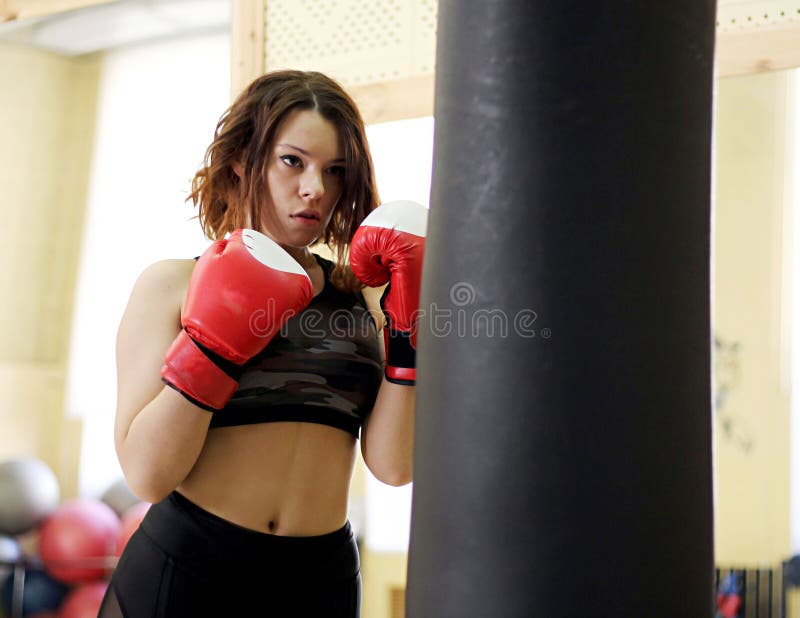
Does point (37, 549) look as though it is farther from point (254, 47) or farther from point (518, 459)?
point (518, 459)

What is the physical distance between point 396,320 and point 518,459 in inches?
25.2

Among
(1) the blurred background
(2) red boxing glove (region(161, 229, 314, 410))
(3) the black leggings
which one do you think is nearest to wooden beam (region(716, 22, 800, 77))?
(1) the blurred background

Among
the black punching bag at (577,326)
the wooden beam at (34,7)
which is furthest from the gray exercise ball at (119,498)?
the black punching bag at (577,326)

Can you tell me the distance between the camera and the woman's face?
131 centimetres

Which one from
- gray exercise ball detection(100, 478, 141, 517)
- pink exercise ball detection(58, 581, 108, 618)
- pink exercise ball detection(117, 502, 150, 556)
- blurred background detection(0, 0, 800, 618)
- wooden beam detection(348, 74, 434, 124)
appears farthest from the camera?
gray exercise ball detection(100, 478, 141, 517)

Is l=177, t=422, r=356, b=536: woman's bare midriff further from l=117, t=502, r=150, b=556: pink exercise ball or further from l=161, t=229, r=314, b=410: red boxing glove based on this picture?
l=117, t=502, r=150, b=556: pink exercise ball

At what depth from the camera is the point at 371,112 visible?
10.5 feet

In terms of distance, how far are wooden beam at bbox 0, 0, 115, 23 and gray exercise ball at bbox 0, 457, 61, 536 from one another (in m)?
2.05

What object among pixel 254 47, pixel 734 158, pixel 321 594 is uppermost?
pixel 254 47

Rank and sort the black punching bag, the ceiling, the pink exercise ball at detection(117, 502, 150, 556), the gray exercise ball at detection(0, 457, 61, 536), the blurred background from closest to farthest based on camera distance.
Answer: the black punching bag → the blurred background → the pink exercise ball at detection(117, 502, 150, 556) → the gray exercise ball at detection(0, 457, 61, 536) → the ceiling

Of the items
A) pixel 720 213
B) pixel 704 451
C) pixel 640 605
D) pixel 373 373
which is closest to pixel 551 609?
pixel 640 605

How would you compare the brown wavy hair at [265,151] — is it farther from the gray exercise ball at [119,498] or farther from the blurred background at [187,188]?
the gray exercise ball at [119,498]

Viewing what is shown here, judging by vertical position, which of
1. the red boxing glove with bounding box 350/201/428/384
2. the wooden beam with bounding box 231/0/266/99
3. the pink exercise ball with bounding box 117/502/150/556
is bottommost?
the pink exercise ball with bounding box 117/502/150/556

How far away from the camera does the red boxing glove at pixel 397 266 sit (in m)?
1.25
